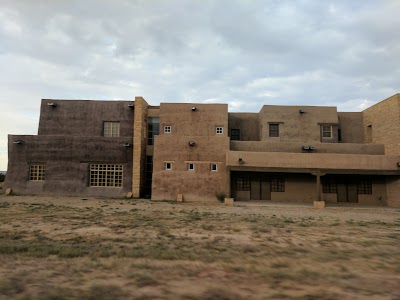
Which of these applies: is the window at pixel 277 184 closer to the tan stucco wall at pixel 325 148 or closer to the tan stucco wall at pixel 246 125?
the tan stucco wall at pixel 325 148

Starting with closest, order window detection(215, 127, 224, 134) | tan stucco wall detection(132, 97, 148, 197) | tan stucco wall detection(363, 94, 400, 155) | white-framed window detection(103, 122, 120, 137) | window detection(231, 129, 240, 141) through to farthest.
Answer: tan stucco wall detection(363, 94, 400, 155)
tan stucco wall detection(132, 97, 148, 197)
window detection(215, 127, 224, 134)
white-framed window detection(103, 122, 120, 137)
window detection(231, 129, 240, 141)

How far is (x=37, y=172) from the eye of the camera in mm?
25875

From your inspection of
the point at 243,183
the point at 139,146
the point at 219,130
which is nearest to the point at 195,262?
the point at 243,183

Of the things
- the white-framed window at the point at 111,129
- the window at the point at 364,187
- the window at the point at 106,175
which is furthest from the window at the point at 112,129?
the window at the point at 364,187

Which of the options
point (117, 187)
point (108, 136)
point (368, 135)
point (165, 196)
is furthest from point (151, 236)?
point (368, 135)

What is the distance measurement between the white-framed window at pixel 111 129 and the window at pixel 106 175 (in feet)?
10.7

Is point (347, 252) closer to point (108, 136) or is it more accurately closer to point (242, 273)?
point (242, 273)

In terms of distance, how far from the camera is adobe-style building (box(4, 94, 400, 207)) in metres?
21.8

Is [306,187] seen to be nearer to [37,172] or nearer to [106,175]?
[106,175]

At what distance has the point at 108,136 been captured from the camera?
27.2 m

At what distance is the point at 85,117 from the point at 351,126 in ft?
79.3

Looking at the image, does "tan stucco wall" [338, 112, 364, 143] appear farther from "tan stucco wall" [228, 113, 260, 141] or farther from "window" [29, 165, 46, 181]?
"window" [29, 165, 46, 181]

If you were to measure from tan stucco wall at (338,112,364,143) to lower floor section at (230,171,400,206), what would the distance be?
433cm

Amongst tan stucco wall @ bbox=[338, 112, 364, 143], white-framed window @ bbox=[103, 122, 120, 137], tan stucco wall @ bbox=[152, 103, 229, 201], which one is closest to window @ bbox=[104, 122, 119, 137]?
white-framed window @ bbox=[103, 122, 120, 137]
